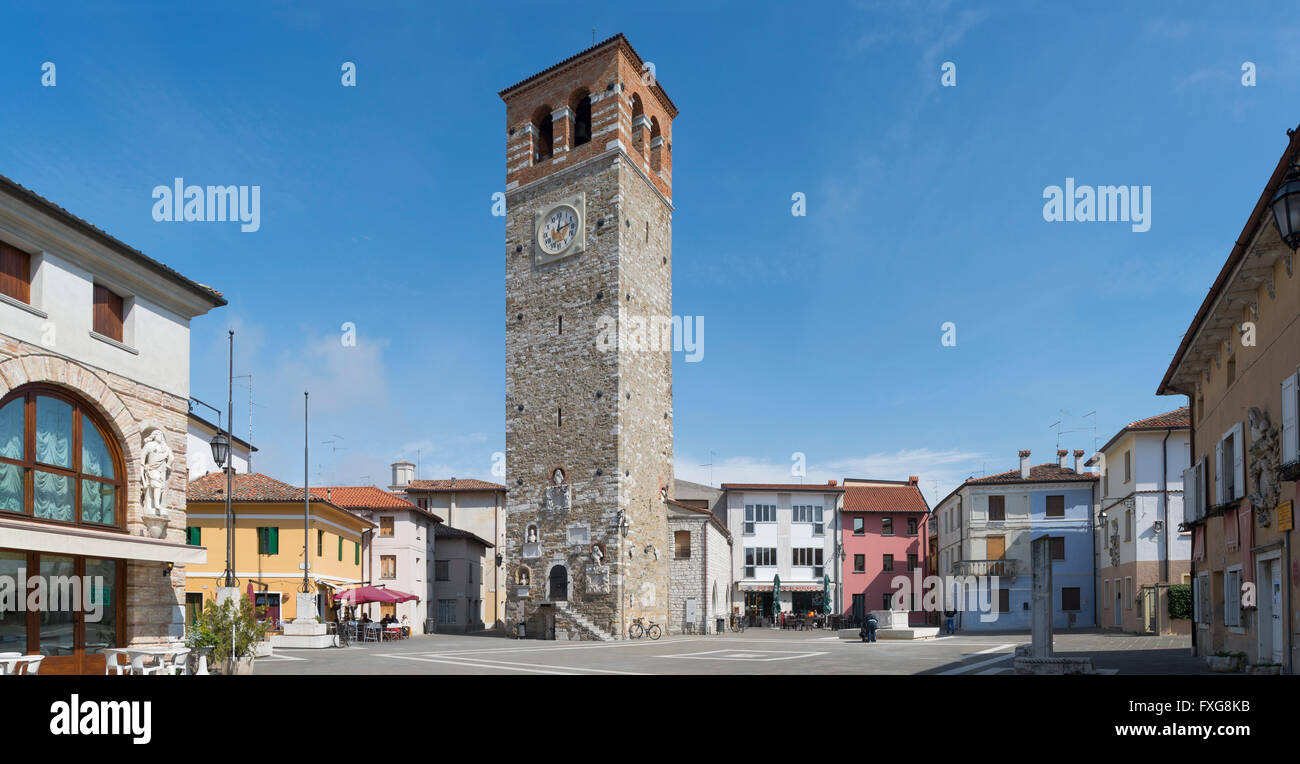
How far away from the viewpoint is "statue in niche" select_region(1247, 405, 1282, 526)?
1438 centimetres

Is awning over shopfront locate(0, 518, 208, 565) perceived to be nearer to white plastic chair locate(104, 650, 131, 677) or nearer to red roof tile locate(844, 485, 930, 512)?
white plastic chair locate(104, 650, 131, 677)

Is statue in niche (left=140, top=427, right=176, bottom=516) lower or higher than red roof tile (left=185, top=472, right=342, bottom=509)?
A: higher

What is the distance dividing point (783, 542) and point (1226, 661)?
131ft

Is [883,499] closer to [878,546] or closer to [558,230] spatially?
[878,546]

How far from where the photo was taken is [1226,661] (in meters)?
16.3

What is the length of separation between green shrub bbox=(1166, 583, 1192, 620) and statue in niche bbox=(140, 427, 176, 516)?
33.2 meters

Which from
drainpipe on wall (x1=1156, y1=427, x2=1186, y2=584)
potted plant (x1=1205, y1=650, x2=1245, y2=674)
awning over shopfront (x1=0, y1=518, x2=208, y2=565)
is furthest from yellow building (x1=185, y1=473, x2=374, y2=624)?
drainpipe on wall (x1=1156, y1=427, x2=1186, y2=584)

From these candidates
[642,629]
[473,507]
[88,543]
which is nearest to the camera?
[88,543]

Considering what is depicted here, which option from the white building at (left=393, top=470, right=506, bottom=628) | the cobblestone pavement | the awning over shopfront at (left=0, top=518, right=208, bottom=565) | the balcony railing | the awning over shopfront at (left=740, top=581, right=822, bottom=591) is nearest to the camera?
the awning over shopfront at (left=0, top=518, right=208, bottom=565)

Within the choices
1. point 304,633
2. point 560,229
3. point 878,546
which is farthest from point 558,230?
point 878,546

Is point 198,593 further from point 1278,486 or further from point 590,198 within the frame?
point 1278,486

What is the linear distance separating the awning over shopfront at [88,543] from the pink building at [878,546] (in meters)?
45.5

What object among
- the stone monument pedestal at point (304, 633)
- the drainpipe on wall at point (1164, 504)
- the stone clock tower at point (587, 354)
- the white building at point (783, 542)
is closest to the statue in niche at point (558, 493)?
the stone clock tower at point (587, 354)
